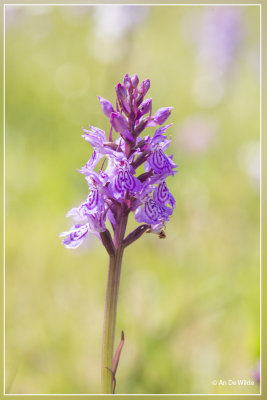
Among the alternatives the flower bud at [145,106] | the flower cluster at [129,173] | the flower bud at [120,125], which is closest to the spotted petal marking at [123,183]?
the flower cluster at [129,173]

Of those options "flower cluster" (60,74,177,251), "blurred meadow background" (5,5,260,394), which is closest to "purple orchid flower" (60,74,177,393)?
"flower cluster" (60,74,177,251)

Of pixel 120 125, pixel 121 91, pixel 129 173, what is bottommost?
pixel 129 173

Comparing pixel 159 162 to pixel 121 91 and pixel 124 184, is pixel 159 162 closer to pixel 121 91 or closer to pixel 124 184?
pixel 124 184

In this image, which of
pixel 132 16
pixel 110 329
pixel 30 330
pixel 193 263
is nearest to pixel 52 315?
pixel 30 330

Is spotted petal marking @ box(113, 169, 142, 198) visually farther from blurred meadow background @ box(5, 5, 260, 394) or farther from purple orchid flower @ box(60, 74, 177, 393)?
blurred meadow background @ box(5, 5, 260, 394)

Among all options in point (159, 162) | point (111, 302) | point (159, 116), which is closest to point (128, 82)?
point (159, 116)

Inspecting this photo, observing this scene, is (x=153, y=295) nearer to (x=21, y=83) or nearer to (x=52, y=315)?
(x=52, y=315)
